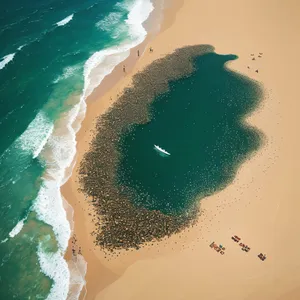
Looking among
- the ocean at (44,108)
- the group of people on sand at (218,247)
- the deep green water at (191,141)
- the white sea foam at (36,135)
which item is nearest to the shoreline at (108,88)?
the ocean at (44,108)

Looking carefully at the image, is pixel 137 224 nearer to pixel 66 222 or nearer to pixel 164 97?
pixel 66 222

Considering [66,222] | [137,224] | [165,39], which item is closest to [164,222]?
[137,224]

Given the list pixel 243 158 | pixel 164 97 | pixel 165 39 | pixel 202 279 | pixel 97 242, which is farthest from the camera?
pixel 165 39

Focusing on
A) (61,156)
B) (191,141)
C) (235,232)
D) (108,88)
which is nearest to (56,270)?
(61,156)

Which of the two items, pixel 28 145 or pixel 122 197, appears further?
pixel 28 145

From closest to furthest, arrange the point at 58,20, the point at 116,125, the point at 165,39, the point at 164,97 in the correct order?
the point at 116,125 → the point at 164,97 → the point at 165,39 → the point at 58,20
